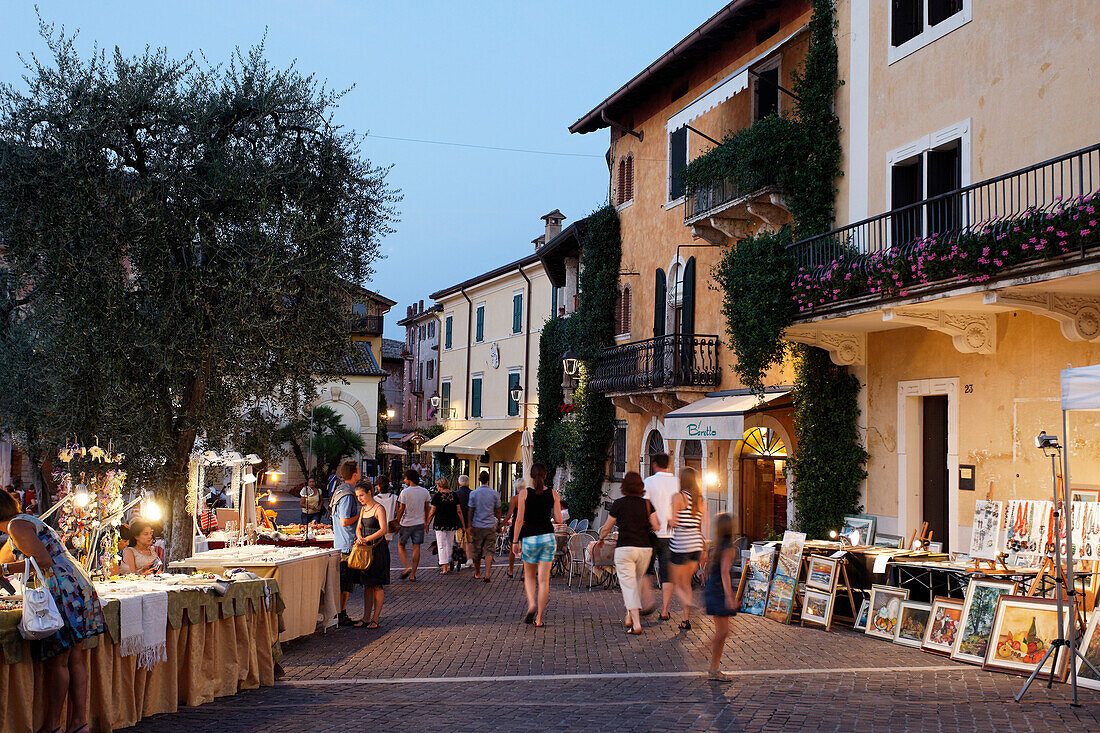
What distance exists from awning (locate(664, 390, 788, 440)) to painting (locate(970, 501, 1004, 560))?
5550 mm

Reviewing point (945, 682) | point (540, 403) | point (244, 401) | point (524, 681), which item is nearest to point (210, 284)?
point (244, 401)

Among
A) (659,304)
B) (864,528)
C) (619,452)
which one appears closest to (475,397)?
(619,452)

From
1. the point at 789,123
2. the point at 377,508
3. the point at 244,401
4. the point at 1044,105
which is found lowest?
the point at 377,508

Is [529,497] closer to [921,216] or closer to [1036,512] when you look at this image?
[1036,512]

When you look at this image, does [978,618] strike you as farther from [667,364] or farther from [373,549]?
[667,364]

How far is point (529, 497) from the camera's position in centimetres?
1177

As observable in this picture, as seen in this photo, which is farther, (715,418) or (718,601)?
(715,418)

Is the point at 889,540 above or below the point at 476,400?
below

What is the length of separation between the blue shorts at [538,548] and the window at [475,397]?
27.0 meters

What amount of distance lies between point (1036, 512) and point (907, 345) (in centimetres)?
413

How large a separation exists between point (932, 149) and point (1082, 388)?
6.13 metres

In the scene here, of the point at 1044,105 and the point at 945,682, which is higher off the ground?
the point at 1044,105

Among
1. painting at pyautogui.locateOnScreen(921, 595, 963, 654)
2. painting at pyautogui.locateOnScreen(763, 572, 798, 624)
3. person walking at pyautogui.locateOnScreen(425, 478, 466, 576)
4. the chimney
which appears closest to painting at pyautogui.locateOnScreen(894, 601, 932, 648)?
painting at pyautogui.locateOnScreen(921, 595, 963, 654)

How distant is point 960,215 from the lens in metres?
12.5
